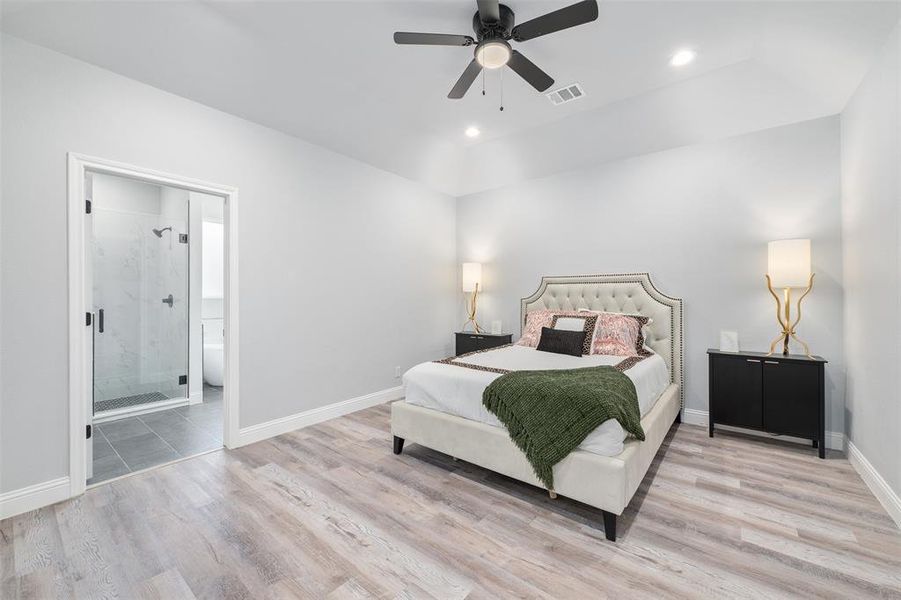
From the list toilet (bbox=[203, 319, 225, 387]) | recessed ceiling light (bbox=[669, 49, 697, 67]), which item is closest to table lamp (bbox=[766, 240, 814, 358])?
recessed ceiling light (bbox=[669, 49, 697, 67])

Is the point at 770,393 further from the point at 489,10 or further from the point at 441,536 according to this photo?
the point at 489,10

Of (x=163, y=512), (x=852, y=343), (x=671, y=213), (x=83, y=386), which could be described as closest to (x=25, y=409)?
(x=83, y=386)

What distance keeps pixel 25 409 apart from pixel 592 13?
386 centimetres

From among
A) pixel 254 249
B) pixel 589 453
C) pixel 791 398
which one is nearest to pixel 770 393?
pixel 791 398

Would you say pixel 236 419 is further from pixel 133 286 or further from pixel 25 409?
pixel 133 286

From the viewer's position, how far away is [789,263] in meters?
3.02

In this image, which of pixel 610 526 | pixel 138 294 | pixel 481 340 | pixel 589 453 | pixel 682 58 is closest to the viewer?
pixel 610 526

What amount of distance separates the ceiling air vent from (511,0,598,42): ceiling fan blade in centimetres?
120

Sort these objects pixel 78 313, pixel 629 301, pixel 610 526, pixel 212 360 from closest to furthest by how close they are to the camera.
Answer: pixel 610 526, pixel 78 313, pixel 629 301, pixel 212 360

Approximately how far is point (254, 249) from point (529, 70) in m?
2.56

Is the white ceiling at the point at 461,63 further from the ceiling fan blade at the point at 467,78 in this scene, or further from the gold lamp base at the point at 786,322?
the gold lamp base at the point at 786,322

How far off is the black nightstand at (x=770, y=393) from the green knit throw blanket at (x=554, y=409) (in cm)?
140

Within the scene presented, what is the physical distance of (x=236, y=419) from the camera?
3123 mm

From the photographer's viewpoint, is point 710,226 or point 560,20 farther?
point 710,226
